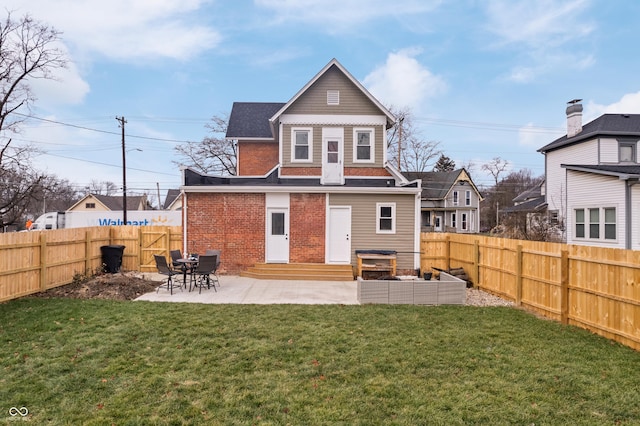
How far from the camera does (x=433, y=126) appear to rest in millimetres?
39656

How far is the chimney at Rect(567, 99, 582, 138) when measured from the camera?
21.0 m

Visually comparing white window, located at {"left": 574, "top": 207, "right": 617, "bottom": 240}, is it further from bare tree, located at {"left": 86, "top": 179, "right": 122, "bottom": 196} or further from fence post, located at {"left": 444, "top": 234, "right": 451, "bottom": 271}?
bare tree, located at {"left": 86, "top": 179, "right": 122, "bottom": 196}

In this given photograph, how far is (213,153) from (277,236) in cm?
2154

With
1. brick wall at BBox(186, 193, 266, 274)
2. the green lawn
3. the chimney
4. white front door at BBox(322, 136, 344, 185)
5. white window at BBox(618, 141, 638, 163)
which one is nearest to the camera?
the green lawn

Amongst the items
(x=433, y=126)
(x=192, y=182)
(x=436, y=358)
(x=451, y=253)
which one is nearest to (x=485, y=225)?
(x=433, y=126)

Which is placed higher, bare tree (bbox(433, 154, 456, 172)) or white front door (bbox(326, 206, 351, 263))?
bare tree (bbox(433, 154, 456, 172))

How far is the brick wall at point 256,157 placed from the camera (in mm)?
19250

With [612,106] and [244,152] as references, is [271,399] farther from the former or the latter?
[612,106]

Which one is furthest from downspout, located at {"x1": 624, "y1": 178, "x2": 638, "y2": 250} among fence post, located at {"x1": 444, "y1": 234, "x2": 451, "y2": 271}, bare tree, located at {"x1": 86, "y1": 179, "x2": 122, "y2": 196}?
bare tree, located at {"x1": 86, "y1": 179, "x2": 122, "y2": 196}

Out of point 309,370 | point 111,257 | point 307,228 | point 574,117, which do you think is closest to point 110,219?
point 111,257

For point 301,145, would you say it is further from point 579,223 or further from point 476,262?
point 579,223

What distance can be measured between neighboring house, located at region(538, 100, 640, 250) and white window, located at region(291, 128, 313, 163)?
1390 cm

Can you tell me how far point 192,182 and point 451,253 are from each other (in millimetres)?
10623

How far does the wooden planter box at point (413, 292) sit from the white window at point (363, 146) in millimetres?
7448
